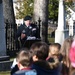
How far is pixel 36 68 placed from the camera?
5.72 m

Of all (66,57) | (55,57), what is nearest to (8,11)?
(55,57)

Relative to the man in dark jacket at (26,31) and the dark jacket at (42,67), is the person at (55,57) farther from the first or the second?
the man in dark jacket at (26,31)

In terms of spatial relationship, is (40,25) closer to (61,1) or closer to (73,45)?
(61,1)

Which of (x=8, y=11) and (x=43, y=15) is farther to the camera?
(x=43, y=15)

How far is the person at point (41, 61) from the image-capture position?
226 inches

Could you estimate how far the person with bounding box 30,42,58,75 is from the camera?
18.8 ft

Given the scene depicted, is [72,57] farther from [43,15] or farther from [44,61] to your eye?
[43,15]

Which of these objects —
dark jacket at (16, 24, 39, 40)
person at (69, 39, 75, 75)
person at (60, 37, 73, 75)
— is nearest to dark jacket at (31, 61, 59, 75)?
person at (60, 37, 73, 75)

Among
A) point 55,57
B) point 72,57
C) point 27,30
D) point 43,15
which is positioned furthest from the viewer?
point 43,15

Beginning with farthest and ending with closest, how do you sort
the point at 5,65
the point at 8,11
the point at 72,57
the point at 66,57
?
the point at 8,11, the point at 5,65, the point at 66,57, the point at 72,57

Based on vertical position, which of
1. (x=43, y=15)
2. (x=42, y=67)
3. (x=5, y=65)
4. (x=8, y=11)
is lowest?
(x=5, y=65)

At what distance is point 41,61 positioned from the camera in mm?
5773

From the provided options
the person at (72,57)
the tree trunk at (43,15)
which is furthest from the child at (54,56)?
the tree trunk at (43,15)

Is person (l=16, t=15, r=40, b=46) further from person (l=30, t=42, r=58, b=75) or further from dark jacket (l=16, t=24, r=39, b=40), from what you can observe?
person (l=30, t=42, r=58, b=75)
